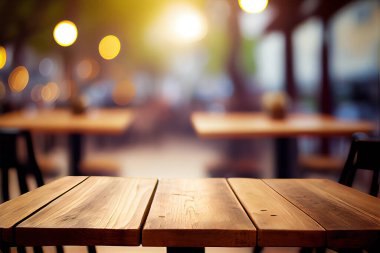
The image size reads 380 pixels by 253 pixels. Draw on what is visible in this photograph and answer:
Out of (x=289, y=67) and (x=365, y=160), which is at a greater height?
(x=289, y=67)

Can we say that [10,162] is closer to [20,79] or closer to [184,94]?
[184,94]

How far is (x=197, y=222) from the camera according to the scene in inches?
45.2

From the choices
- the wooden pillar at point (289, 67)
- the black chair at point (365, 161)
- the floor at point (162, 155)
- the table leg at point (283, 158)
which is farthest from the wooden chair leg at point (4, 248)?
the wooden pillar at point (289, 67)

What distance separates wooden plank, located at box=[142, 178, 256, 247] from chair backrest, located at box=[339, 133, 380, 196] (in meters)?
0.69

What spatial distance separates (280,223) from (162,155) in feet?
19.4

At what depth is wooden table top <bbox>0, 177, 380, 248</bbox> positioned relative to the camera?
3.59ft

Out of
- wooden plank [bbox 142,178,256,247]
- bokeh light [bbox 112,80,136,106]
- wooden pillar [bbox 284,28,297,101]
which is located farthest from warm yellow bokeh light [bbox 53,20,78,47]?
wooden pillar [bbox 284,28,297,101]

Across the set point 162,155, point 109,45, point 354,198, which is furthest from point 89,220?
point 109,45

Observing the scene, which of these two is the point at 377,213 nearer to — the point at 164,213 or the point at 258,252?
the point at 164,213

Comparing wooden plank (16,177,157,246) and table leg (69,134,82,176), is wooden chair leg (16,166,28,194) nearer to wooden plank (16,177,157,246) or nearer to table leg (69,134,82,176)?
wooden plank (16,177,157,246)

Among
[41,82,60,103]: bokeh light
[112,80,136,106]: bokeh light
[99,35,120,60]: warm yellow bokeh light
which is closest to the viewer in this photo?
[99,35,120,60]: warm yellow bokeh light

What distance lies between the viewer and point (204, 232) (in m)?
1.09

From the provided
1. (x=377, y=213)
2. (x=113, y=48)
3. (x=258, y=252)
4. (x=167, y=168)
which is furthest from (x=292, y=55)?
(x=377, y=213)

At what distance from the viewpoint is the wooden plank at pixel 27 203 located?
1.12 meters
